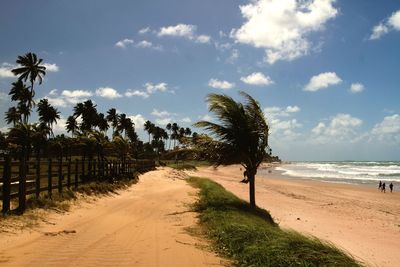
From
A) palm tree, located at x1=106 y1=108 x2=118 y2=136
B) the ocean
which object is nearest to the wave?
the ocean

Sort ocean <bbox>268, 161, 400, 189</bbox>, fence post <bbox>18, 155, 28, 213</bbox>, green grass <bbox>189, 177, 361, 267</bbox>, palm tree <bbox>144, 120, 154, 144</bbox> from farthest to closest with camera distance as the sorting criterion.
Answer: palm tree <bbox>144, 120, 154, 144</bbox> < ocean <bbox>268, 161, 400, 189</bbox> < fence post <bbox>18, 155, 28, 213</bbox> < green grass <bbox>189, 177, 361, 267</bbox>

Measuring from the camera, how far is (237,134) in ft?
52.1

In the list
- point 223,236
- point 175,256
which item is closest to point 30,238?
point 175,256

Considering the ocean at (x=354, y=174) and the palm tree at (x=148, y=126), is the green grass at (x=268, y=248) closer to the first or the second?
the ocean at (x=354, y=174)

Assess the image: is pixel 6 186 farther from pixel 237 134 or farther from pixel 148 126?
pixel 148 126

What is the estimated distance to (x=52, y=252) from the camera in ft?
24.4

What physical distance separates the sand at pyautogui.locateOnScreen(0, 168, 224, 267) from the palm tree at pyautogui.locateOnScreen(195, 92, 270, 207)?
375 centimetres

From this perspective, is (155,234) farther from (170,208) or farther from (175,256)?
(170,208)

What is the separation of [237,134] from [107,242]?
27.4 ft

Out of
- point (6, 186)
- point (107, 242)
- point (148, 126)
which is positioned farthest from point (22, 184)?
point (148, 126)

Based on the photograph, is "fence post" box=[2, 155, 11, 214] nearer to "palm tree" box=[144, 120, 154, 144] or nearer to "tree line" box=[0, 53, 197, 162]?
"tree line" box=[0, 53, 197, 162]

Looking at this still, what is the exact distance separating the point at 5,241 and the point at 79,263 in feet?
7.25

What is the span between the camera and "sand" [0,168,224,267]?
23.2 ft

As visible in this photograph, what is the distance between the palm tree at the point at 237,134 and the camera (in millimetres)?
15792
